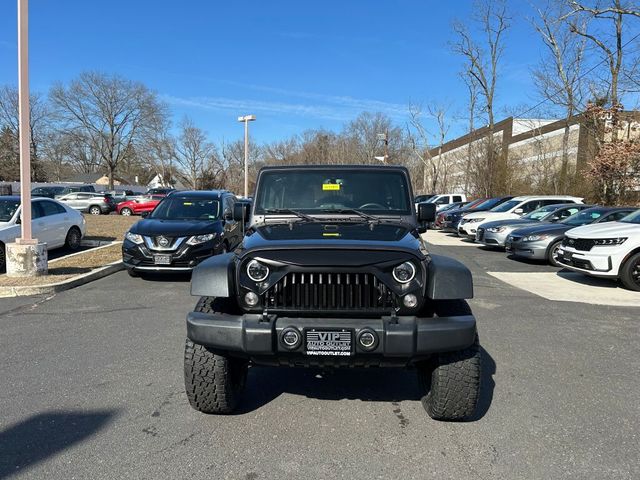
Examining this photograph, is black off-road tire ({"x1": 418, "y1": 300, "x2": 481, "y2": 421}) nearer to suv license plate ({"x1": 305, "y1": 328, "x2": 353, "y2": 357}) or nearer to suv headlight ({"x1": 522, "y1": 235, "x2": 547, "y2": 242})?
suv license plate ({"x1": 305, "y1": 328, "x2": 353, "y2": 357})

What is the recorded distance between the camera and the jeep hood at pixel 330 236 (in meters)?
3.22

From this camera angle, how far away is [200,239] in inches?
344

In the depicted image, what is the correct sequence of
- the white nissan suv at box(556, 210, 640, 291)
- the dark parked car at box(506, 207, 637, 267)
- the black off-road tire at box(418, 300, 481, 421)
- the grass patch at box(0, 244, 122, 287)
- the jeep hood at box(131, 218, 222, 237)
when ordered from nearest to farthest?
1. the black off-road tire at box(418, 300, 481, 421)
2. the grass patch at box(0, 244, 122, 287)
3. the white nissan suv at box(556, 210, 640, 291)
4. the jeep hood at box(131, 218, 222, 237)
5. the dark parked car at box(506, 207, 637, 267)

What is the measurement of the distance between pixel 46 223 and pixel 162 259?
14.0 ft

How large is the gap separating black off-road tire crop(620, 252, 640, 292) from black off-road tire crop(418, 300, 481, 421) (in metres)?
6.34

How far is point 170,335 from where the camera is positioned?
5430mm

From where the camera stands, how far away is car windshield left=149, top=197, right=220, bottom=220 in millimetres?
9825

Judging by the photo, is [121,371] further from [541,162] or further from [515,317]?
[541,162]

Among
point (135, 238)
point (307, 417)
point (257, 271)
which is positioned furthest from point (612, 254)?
point (135, 238)

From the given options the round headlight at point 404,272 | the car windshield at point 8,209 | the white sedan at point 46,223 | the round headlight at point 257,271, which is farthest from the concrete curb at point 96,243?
the round headlight at point 404,272

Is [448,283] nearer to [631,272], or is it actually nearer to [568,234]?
Answer: [631,272]

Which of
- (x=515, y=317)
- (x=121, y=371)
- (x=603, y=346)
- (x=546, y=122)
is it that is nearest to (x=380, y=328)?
(x=121, y=371)

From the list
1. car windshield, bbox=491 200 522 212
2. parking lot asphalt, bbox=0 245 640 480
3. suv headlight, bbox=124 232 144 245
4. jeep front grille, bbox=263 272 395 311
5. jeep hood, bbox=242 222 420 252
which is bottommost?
parking lot asphalt, bbox=0 245 640 480

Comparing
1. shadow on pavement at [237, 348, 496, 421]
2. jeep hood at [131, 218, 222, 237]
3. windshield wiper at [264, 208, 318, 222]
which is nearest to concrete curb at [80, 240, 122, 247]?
jeep hood at [131, 218, 222, 237]
